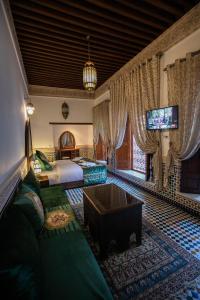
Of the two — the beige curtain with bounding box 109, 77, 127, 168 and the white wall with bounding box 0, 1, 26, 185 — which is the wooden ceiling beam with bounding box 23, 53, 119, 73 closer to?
the beige curtain with bounding box 109, 77, 127, 168

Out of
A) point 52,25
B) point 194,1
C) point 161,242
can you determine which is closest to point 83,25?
point 52,25

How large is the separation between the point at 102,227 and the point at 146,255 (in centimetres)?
62

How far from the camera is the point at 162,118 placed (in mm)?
2918

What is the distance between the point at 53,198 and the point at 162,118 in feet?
7.79

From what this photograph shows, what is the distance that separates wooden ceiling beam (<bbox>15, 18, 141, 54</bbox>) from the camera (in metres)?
2.52

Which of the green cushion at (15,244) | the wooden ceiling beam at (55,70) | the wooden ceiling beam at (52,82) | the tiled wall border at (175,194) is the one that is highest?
the wooden ceiling beam at (52,82)

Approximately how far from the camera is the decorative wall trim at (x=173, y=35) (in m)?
2.34

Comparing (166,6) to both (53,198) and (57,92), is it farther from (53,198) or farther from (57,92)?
(57,92)

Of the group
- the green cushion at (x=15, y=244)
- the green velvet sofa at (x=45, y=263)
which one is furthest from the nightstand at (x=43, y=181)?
the green cushion at (x=15, y=244)

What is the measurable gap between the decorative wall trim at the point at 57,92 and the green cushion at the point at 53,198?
4.20 meters

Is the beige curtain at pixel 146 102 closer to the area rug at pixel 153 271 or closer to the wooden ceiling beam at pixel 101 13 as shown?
the wooden ceiling beam at pixel 101 13

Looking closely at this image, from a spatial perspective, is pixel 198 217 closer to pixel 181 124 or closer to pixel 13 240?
pixel 181 124

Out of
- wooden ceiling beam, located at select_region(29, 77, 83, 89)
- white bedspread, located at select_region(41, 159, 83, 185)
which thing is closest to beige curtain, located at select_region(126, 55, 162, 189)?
white bedspread, located at select_region(41, 159, 83, 185)

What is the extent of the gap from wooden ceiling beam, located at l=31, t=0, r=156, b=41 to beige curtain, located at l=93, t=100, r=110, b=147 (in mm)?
2380
